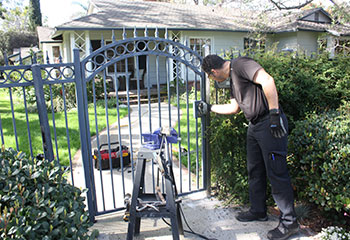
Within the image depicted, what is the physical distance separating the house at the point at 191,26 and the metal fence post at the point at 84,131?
34.1ft

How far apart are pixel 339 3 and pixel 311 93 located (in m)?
4.44

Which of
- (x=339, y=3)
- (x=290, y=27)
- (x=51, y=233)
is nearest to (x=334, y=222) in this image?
(x=51, y=233)

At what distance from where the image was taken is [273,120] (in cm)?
281

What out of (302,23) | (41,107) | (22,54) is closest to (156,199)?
(41,107)

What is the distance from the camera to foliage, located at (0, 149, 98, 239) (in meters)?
1.64

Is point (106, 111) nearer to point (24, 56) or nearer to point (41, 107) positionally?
point (41, 107)

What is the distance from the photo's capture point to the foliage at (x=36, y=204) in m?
1.64

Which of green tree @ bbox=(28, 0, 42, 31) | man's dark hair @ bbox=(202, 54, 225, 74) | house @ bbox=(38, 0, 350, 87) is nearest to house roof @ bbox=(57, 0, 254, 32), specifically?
house @ bbox=(38, 0, 350, 87)

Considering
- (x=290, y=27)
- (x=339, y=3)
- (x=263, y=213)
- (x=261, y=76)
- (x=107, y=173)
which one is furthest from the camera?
(x=290, y=27)

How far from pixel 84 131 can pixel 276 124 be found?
6.56 ft

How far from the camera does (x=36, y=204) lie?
6.00ft

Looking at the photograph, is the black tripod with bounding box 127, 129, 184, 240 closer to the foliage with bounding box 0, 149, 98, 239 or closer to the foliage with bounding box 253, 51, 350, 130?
the foliage with bounding box 0, 149, 98, 239

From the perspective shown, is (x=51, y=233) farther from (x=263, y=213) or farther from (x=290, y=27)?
(x=290, y=27)

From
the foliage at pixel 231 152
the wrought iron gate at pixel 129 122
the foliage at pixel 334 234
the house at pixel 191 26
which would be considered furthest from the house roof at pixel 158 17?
the foliage at pixel 334 234
